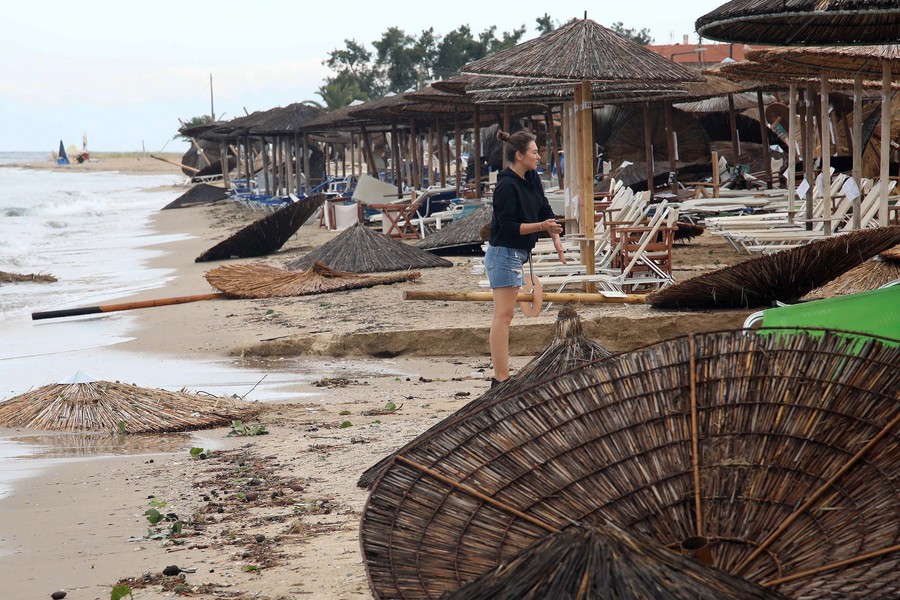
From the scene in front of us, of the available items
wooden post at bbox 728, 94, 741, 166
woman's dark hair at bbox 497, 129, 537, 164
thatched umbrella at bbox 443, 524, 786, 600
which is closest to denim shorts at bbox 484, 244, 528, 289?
woman's dark hair at bbox 497, 129, 537, 164

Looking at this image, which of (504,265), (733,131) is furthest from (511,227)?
(733,131)

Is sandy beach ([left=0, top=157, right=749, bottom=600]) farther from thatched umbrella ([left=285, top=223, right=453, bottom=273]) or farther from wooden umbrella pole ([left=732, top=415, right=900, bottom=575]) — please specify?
thatched umbrella ([left=285, top=223, right=453, bottom=273])

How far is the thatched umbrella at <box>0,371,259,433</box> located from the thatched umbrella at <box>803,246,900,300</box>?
3725mm

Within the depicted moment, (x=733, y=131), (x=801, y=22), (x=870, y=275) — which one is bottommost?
(x=870, y=275)

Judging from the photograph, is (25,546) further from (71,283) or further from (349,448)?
(71,283)

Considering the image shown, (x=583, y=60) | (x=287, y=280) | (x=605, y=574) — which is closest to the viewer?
(x=605, y=574)

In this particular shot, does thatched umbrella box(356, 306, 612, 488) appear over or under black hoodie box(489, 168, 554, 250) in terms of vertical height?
under

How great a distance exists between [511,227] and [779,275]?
228 cm

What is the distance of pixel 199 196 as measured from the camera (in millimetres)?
37406

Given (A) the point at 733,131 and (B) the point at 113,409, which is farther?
(A) the point at 733,131

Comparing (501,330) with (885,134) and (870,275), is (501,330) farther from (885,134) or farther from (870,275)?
(885,134)

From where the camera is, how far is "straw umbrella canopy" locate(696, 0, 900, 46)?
4.00m

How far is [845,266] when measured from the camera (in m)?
6.53

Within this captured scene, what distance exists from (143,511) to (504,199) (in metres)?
2.35
